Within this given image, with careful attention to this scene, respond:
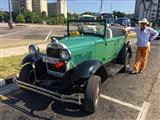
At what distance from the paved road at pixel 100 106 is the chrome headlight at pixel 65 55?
1.12 m

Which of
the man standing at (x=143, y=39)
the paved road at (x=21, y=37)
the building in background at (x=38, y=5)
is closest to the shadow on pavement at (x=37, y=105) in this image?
the man standing at (x=143, y=39)

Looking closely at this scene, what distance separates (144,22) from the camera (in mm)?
7469

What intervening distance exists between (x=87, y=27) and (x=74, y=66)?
1910 millimetres

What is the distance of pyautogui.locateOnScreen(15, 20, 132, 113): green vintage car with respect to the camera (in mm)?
4570

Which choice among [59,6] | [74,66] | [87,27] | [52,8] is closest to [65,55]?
[74,66]

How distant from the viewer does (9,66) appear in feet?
25.9

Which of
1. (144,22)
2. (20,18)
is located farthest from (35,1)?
(144,22)

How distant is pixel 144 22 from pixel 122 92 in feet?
9.18

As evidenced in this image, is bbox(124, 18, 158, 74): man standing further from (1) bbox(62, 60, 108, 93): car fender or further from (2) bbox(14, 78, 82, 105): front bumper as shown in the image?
(2) bbox(14, 78, 82, 105): front bumper

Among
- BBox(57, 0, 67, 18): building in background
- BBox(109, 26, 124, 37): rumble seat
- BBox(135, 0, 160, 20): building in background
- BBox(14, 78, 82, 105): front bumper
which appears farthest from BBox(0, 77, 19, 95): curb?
BBox(135, 0, 160, 20): building in background

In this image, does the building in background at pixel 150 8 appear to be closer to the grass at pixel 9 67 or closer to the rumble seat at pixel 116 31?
the rumble seat at pixel 116 31

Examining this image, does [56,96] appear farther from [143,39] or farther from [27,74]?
[143,39]

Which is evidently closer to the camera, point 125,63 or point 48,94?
point 48,94

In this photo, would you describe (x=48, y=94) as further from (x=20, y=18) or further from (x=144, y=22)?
(x=20, y=18)
